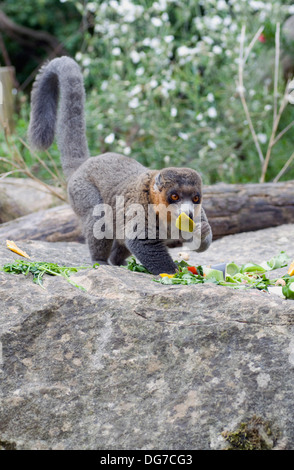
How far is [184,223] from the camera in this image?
12.8 feet

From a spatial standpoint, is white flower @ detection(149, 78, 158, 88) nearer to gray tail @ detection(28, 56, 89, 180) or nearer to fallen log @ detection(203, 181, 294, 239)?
fallen log @ detection(203, 181, 294, 239)

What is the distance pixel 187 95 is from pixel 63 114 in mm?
4403

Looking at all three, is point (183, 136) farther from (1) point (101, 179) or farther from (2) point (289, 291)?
(2) point (289, 291)

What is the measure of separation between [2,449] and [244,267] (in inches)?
94.2

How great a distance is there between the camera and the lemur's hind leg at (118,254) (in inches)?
203

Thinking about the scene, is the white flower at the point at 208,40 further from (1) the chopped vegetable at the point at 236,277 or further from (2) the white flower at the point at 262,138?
(1) the chopped vegetable at the point at 236,277

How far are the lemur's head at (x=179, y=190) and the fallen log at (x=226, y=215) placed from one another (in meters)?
2.46

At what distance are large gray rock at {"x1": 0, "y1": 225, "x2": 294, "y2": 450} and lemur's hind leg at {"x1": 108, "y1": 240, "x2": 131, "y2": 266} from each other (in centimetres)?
196

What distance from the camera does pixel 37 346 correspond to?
114 inches

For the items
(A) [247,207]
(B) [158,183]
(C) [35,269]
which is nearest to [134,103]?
(A) [247,207]

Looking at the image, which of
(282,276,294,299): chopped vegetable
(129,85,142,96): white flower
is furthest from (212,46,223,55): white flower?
(282,276,294,299): chopped vegetable

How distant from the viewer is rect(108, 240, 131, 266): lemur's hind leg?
16.9 feet

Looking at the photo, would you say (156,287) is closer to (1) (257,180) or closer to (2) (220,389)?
(2) (220,389)

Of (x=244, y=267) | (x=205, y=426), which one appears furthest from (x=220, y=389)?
(x=244, y=267)
